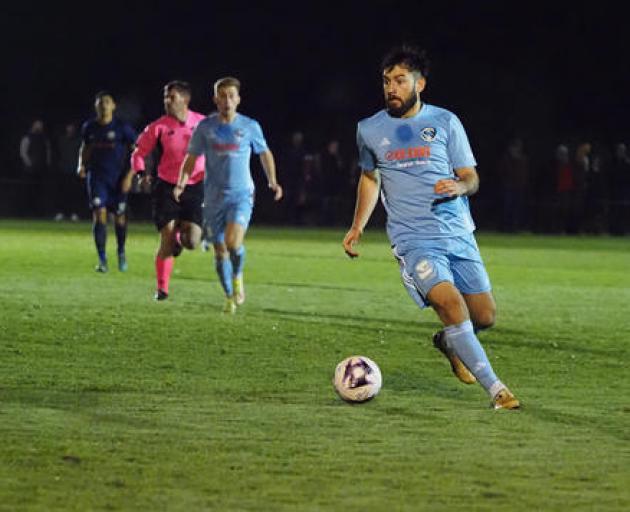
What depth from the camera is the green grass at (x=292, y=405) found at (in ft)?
23.7

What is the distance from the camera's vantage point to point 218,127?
54.0ft

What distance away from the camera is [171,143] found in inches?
689

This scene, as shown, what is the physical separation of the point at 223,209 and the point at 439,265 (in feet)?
22.3

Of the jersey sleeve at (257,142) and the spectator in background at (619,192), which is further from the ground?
the jersey sleeve at (257,142)

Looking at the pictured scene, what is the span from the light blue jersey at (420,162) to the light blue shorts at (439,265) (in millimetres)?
55

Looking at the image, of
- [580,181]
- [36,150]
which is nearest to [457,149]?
[580,181]

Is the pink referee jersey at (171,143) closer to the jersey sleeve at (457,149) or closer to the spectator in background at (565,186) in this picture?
the jersey sleeve at (457,149)

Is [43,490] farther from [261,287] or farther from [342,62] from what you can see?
[342,62]

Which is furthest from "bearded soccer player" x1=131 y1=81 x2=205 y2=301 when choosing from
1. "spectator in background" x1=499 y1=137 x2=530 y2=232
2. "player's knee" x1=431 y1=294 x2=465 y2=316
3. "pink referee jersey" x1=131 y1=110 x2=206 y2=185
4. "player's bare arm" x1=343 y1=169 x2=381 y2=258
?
"spectator in background" x1=499 y1=137 x2=530 y2=232

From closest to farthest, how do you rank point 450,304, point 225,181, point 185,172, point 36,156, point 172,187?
point 450,304 < point 225,181 < point 185,172 < point 172,187 < point 36,156

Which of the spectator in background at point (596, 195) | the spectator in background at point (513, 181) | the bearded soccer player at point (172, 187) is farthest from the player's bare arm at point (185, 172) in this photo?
the spectator in background at point (596, 195)

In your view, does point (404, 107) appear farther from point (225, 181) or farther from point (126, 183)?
point (126, 183)

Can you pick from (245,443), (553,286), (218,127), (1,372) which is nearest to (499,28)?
(553,286)

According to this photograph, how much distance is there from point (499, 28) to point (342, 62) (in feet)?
12.7
